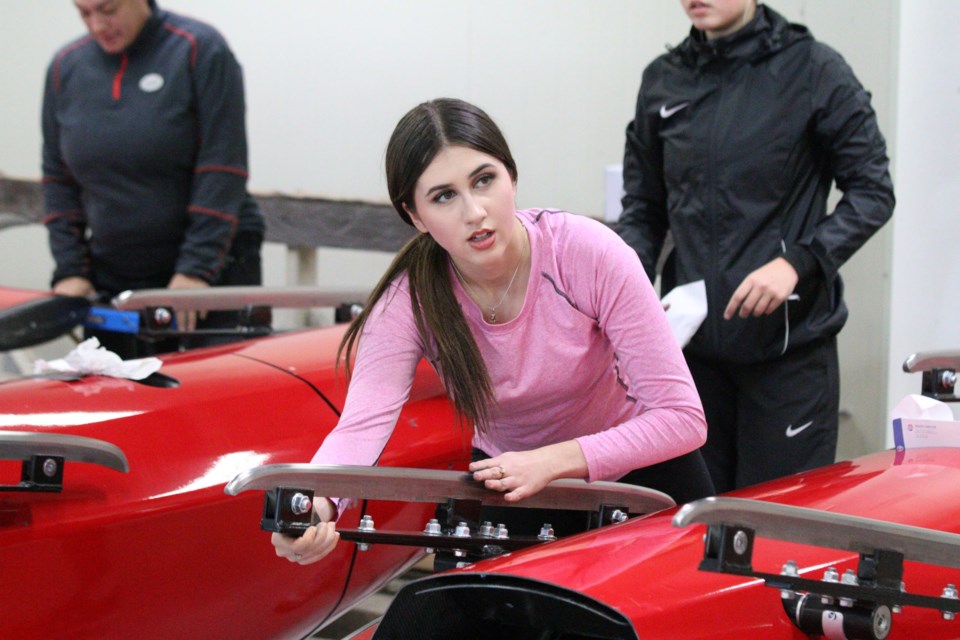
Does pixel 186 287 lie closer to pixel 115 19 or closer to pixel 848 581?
pixel 115 19

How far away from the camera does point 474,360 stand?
182cm

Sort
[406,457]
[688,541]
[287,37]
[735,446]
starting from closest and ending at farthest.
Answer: [688,541], [406,457], [735,446], [287,37]

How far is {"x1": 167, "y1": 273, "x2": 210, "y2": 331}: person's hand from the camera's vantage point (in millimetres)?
2985

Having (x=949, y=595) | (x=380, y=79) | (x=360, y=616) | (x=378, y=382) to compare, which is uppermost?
(x=380, y=79)

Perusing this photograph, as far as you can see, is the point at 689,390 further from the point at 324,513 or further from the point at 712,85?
the point at 712,85

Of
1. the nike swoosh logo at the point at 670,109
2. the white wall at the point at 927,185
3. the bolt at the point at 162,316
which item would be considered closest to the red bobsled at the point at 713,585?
the nike swoosh logo at the point at 670,109

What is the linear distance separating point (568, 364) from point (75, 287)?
1.80 m

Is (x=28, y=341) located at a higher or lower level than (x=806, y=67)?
lower

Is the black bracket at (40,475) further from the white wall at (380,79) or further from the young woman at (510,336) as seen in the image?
Result: the white wall at (380,79)

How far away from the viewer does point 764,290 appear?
7.14 ft

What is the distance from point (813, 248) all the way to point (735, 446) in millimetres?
443

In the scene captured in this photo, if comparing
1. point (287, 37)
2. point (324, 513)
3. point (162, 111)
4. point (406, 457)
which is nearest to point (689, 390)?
point (324, 513)

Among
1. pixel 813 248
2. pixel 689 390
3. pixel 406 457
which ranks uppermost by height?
pixel 813 248

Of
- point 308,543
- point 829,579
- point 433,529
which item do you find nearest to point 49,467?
point 308,543
